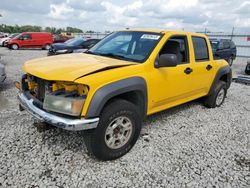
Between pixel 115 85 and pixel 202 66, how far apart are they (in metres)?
2.40

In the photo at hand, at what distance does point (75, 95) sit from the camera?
107 inches

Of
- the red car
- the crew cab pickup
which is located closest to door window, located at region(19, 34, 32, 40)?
the red car

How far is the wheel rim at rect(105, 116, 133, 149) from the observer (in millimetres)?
2963

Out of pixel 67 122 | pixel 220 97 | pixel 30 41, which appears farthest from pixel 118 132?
pixel 30 41

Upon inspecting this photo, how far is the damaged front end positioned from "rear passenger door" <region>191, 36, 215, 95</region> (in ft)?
8.14

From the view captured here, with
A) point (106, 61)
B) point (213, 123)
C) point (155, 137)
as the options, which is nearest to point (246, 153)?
point (213, 123)

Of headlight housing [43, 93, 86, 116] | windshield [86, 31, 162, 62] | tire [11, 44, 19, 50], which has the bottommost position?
headlight housing [43, 93, 86, 116]

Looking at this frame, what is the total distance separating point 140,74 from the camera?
10.5 ft

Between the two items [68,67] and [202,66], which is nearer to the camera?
[68,67]

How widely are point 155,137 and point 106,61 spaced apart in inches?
61.2

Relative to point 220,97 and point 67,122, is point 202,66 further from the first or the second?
point 67,122

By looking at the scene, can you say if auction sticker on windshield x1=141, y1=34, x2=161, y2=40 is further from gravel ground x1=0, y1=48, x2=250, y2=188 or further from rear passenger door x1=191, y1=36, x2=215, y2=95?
gravel ground x1=0, y1=48, x2=250, y2=188

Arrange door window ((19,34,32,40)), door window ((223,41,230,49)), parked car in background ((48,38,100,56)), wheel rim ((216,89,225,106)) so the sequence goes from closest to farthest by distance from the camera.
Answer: wheel rim ((216,89,225,106)) < door window ((223,41,230,49)) < parked car in background ((48,38,100,56)) < door window ((19,34,32,40))

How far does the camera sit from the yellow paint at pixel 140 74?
267 cm
